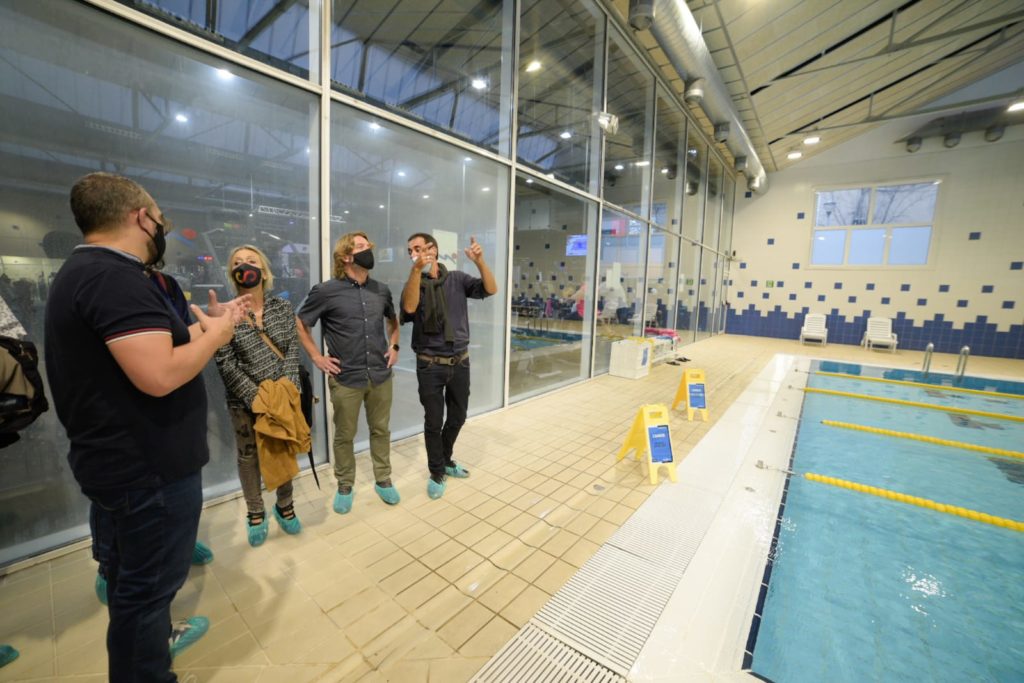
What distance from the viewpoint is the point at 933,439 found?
3.96 m

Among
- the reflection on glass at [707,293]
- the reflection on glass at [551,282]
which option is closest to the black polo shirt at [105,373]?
the reflection on glass at [551,282]

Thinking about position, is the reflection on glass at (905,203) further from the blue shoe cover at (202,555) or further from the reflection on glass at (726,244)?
the blue shoe cover at (202,555)

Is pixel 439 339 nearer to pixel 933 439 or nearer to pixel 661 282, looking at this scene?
pixel 933 439

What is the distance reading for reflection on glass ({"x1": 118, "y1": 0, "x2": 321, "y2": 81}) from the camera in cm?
204

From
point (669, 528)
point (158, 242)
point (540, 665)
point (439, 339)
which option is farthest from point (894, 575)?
point (158, 242)

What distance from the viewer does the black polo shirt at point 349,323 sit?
219cm

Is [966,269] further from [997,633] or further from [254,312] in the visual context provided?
[254,312]

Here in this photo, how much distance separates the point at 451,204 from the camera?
3.63m

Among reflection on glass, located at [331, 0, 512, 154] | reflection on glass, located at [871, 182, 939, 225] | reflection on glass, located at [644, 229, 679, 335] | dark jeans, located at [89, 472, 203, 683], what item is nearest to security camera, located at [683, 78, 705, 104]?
reflection on glass, located at [644, 229, 679, 335]

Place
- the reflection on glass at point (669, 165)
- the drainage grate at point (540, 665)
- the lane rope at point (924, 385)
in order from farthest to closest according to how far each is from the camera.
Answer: the reflection on glass at point (669, 165), the lane rope at point (924, 385), the drainage grate at point (540, 665)

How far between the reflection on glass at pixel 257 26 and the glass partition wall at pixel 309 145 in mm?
10

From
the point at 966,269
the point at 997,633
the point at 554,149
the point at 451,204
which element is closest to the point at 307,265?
the point at 451,204

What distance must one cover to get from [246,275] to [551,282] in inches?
210

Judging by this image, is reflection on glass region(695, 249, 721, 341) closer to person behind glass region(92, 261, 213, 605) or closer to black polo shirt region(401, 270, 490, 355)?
black polo shirt region(401, 270, 490, 355)
